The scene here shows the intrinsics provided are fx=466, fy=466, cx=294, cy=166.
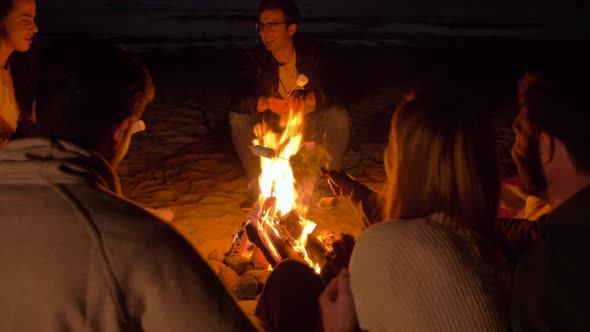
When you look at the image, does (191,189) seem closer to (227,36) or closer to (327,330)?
(327,330)

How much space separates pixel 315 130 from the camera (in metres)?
5.30

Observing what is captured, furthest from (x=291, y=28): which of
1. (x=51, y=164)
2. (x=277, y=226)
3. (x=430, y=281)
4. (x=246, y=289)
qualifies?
(x=51, y=164)

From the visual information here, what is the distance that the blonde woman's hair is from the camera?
6.25 feet

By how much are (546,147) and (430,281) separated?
2.40 ft

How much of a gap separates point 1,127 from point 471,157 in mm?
3674

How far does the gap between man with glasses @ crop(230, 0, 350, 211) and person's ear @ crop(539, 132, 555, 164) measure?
10.7ft

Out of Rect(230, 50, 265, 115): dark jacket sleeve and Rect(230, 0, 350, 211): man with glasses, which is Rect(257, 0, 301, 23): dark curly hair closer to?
Rect(230, 0, 350, 211): man with glasses

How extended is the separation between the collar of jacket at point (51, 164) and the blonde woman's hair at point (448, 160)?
1199mm

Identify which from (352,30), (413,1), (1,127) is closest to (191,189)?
(1,127)

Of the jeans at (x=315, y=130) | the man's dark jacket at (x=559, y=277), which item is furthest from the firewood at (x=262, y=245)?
the man's dark jacket at (x=559, y=277)

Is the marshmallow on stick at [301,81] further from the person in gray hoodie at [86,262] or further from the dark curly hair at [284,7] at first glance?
the person in gray hoodie at [86,262]

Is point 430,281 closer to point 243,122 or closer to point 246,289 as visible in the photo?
point 246,289

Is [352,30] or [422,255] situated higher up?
[352,30]

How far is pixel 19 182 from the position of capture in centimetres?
129
